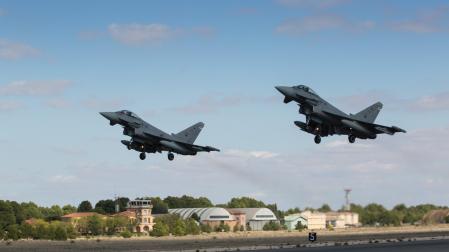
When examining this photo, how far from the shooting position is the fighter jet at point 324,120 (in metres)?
82.9

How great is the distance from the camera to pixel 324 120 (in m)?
83.5

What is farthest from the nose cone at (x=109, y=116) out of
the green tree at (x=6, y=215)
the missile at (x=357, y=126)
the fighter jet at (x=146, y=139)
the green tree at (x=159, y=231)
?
the green tree at (x=6, y=215)

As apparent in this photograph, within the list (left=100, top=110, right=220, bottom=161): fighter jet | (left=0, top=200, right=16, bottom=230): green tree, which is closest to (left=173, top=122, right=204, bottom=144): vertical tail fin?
(left=100, top=110, right=220, bottom=161): fighter jet

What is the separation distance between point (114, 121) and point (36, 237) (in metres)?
78.3

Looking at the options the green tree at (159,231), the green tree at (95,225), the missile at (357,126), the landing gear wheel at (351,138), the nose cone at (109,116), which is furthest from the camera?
the green tree at (95,225)

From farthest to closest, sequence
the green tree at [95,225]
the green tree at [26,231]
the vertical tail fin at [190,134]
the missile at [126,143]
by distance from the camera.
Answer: the green tree at [95,225] → the green tree at [26,231] → the vertical tail fin at [190,134] → the missile at [126,143]

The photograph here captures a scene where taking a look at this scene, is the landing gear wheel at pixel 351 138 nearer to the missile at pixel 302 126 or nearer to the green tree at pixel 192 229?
the missile at pixel 302 126

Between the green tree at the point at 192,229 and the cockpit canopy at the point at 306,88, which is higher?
the cockpit canopy at the point at 306,88

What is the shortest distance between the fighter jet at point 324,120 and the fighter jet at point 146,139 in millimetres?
14589

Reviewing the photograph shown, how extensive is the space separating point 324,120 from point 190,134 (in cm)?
2536

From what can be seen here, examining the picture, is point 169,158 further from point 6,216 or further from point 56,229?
point 6,216

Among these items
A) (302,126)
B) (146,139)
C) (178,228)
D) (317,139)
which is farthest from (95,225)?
(317,139)

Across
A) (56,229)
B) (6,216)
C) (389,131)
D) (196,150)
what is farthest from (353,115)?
(6,216)

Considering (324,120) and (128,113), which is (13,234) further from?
(324,120)
